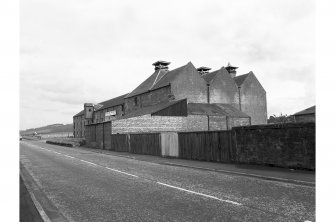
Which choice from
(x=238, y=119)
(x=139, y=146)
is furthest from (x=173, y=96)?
(x=139, y=146)

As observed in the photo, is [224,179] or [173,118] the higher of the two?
[173,118]

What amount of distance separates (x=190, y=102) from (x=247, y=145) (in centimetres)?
3387

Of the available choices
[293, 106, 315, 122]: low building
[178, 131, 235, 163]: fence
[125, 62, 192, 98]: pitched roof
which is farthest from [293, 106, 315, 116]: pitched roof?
[178, 131, 235, 163]: fence

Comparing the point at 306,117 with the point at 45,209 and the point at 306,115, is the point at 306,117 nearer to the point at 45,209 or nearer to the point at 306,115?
the point at 306,115

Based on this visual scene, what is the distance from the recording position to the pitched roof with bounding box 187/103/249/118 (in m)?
44.9

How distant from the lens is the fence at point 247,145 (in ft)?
42.8

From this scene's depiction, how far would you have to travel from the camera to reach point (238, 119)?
47406 millimetres

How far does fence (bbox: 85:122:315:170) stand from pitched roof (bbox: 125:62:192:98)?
24.7 meters

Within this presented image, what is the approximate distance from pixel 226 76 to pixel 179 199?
163 ft

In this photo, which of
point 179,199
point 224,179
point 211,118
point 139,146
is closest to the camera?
point 179,199

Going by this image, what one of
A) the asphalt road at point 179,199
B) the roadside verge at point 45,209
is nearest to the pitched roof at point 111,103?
the asphalt road at point 179,199

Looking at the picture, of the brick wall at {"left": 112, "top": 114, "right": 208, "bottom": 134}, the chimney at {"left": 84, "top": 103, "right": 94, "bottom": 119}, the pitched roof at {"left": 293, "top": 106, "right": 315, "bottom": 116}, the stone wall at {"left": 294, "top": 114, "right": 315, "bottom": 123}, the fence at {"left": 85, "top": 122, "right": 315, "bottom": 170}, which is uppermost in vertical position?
the chimney at {"left": 84, "top": 103, "right": 94, "bottom": 119}

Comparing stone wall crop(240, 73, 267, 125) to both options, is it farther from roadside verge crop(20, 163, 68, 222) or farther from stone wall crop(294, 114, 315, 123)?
roadside verge crop(20, 163, 68, 222)

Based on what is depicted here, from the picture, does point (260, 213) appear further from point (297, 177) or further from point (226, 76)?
point (226, 76)
